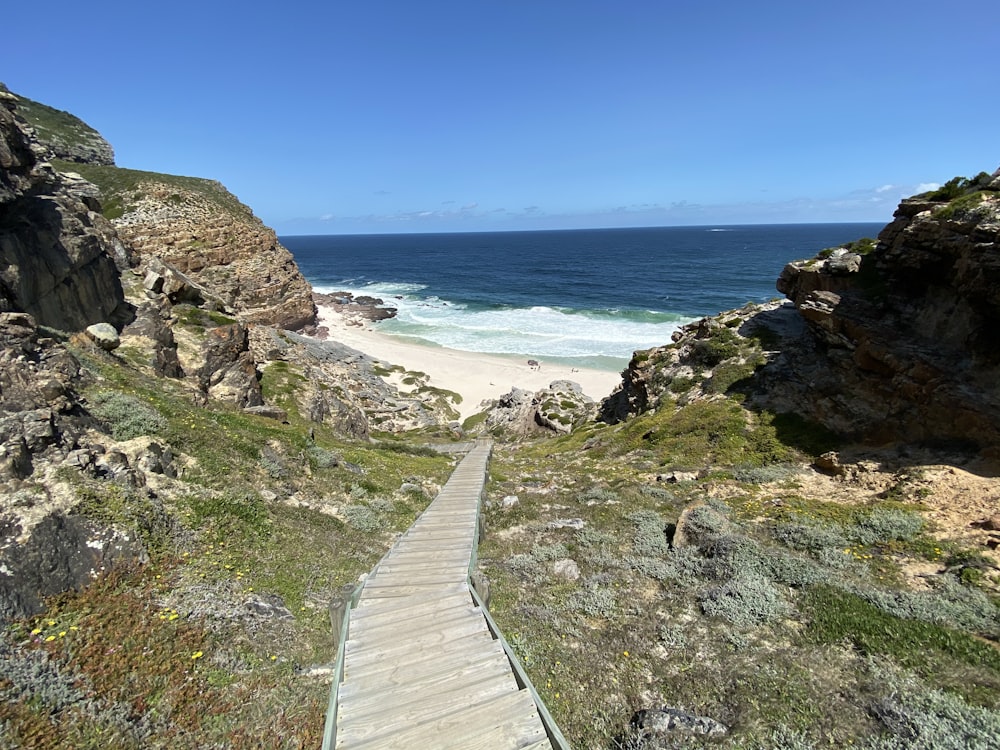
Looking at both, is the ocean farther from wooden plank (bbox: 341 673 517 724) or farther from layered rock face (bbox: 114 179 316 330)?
wooden plank (bbox: 341 673 517 724)

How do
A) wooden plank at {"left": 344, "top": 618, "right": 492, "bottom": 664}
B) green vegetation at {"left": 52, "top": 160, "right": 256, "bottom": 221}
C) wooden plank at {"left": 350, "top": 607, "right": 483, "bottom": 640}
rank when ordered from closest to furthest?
1. wooden plank at {"left": 344, "top": 618, "right": 492, "bottom": 664}
2. wooden plank at {"left": 350, "top": 607, "right": 483, "bottom": 640}
3. green vegetation at {"left": 52, "top": 160, "right": 256, "bottom": 221}

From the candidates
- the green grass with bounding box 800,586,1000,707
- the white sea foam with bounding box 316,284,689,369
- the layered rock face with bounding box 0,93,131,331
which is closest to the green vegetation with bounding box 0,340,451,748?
the layered rock face with bounding box 0,93,131,331

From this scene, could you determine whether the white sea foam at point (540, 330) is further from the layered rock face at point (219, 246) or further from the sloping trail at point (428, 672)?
the sloping trail at point (428, 672)

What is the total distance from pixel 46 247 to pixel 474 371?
42.8 metres

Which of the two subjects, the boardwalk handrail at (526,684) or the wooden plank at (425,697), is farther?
the wooden plank at (425,697)

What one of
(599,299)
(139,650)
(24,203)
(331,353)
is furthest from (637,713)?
(599,299)

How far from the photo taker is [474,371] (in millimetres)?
58500

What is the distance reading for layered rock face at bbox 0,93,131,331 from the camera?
52.3ft

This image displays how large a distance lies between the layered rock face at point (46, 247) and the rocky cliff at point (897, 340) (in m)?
28.5

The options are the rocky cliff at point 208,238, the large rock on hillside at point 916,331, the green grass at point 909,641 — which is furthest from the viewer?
the rocky cliff at point 208,238

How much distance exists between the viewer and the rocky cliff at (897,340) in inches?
614

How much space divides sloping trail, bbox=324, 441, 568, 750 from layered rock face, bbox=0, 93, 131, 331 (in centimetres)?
1405

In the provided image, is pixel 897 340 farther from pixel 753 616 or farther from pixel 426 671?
pixel 426 671

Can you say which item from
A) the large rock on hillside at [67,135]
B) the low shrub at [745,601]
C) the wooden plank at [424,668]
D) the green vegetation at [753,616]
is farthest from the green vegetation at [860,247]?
the large rock on hillside at [67,135]
